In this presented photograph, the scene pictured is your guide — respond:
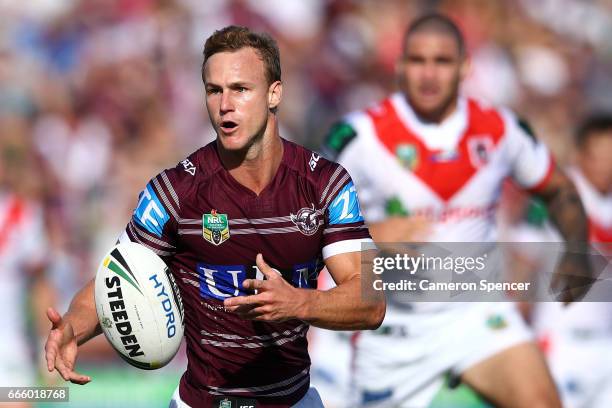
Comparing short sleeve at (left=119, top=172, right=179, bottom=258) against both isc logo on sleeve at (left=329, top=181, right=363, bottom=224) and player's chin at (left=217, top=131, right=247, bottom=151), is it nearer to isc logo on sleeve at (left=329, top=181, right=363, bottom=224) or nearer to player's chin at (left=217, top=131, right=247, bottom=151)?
player's chin at (left=217, top=131, right=247, bottom=151)

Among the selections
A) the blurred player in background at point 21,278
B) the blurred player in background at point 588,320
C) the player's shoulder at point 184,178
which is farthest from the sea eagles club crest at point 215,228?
the blurred player in background at point 588,320

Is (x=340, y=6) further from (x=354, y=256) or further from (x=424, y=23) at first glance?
(x=354, y=256)

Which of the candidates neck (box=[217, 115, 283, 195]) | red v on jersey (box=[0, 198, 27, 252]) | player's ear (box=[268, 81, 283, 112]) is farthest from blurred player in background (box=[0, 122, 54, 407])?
player's ear (box=[268, 81, 283, 112])

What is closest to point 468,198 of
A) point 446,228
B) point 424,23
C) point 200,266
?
point 446,228

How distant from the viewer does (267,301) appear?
378 centimetres

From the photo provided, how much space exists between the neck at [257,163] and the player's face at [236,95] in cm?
11

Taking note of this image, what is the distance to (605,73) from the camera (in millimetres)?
9844

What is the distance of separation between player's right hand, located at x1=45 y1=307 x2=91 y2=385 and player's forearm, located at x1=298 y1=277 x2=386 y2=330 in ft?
3.10

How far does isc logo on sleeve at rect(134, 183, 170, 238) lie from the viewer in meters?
4.52

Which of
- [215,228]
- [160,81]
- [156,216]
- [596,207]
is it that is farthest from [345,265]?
[596,207]

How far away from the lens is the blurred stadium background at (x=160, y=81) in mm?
8883

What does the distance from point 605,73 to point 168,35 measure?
166 inches

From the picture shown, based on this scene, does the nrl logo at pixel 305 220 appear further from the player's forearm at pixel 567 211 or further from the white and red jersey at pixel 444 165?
the player's forearm at pixel 567 211

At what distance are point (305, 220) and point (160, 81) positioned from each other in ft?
16.5
